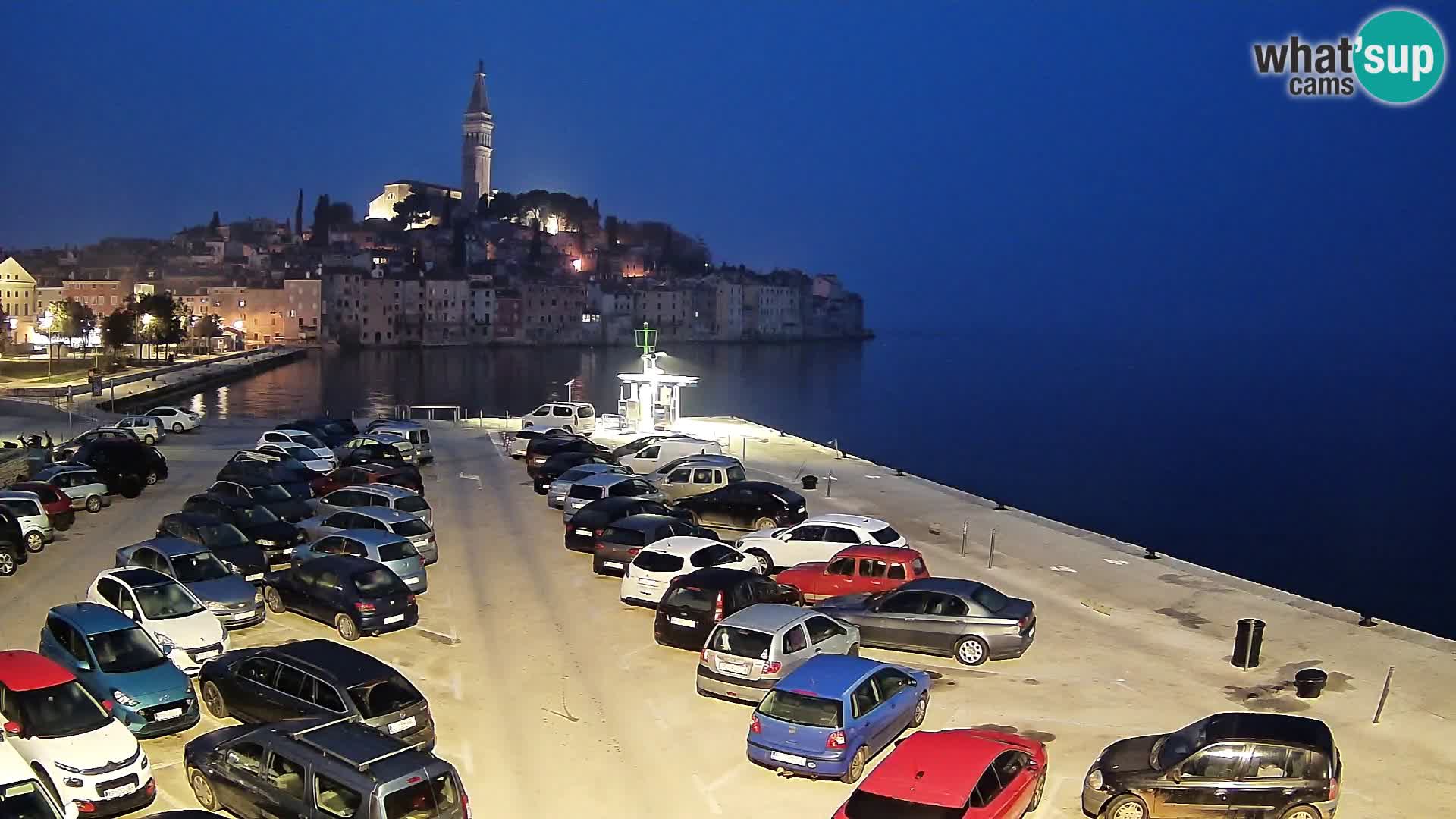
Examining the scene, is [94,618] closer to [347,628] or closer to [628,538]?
[347,628]

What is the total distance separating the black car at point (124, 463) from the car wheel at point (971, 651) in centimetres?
1901

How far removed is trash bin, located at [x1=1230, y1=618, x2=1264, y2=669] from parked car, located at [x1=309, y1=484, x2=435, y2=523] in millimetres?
13505

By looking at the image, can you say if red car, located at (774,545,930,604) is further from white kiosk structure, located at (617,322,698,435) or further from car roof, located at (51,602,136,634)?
white kiosk structure, located at (617,322,698,435)

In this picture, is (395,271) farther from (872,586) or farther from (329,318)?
(872,586)

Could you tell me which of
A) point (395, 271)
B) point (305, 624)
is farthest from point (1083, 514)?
point (395, 271)

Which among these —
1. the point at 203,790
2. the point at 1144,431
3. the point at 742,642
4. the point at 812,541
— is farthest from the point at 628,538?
the point at 1144,431

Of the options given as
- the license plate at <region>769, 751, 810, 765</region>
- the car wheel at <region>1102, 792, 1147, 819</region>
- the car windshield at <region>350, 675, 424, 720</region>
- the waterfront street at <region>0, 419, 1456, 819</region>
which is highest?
the car windshield at <region>350, 675, 424, 720</region>

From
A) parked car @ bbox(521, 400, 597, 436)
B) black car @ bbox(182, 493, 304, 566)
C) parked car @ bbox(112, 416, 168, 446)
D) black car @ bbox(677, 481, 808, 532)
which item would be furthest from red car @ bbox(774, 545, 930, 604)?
parked car @ bbox(112, 416, 168, 446)

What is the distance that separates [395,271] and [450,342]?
15442 millimetres

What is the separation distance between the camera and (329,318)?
16962 cm

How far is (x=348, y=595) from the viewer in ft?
49.3

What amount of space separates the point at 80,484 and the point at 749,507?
13.8m

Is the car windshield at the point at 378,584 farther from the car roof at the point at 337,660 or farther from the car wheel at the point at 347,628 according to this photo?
the car roof at the point at 337,660

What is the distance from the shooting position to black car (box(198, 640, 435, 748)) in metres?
10.9
